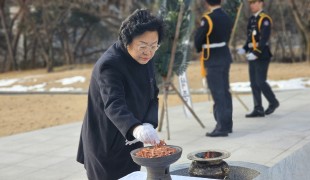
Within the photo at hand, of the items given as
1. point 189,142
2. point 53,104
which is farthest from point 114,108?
point 53,104

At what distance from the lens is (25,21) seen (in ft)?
77.5

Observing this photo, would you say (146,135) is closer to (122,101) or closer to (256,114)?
(122,101)

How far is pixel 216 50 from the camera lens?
6.67 m

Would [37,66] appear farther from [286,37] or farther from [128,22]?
[128,22]

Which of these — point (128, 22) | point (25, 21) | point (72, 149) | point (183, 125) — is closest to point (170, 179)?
point (128, 22)

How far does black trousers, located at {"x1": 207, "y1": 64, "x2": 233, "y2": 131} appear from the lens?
21.8ft

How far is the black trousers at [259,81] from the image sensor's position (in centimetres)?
786

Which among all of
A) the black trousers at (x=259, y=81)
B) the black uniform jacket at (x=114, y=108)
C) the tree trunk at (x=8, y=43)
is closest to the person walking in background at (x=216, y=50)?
the black trousers at (x=259, y=81)

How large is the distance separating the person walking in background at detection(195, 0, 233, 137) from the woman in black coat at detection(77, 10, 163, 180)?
350cm

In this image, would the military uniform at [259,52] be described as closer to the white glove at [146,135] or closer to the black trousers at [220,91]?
the black trousers at [220,91]

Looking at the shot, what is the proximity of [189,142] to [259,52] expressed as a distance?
2.01 meters

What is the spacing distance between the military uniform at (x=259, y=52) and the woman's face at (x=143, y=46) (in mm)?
5089

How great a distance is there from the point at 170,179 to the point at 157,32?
2.68 feet

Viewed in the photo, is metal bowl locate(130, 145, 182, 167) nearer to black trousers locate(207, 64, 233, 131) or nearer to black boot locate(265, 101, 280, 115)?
black trousers locate(207, 64, 233, 131)
